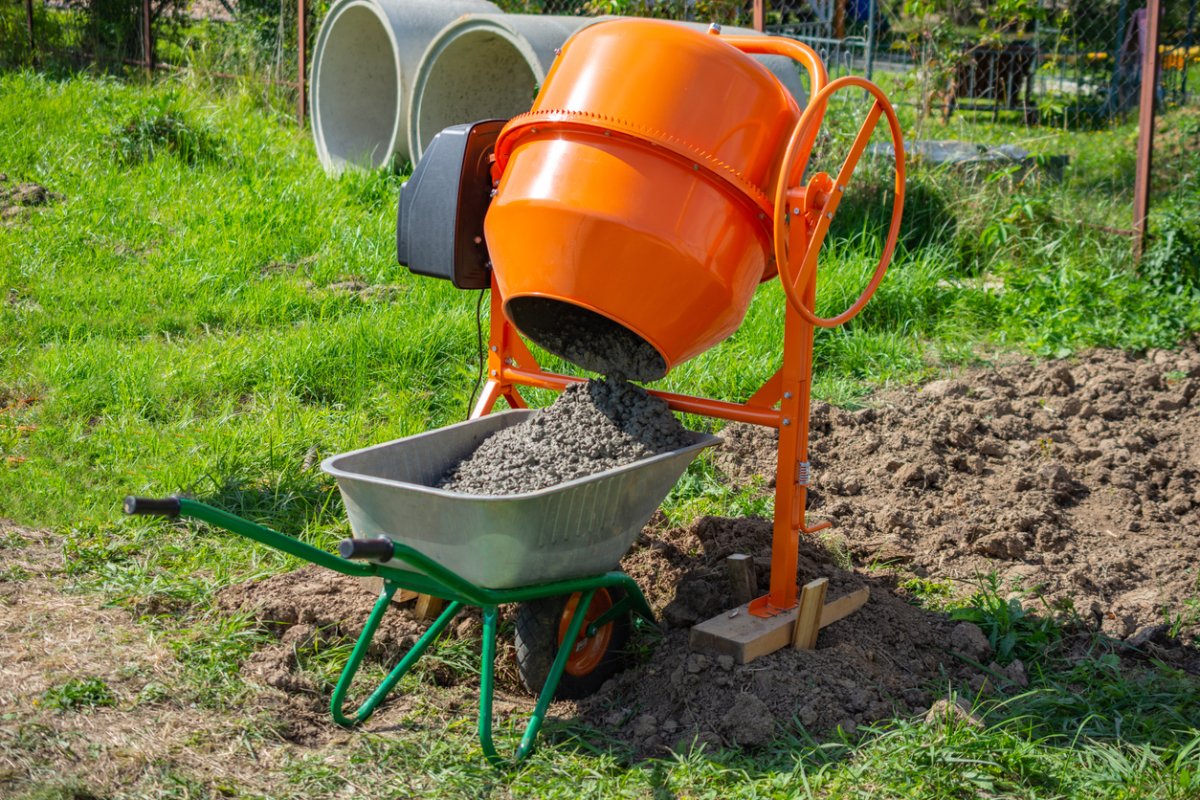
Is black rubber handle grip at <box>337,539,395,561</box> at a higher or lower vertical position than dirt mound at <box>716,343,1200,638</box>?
higher

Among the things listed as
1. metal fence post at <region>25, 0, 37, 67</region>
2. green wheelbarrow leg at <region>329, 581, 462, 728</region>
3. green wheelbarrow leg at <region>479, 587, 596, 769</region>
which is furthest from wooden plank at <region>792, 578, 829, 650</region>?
metal fence post at <region>25, 0, 37, 67</region>

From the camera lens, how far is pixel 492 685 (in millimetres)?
2656

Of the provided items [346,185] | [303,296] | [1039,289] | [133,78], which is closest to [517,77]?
[346,185]

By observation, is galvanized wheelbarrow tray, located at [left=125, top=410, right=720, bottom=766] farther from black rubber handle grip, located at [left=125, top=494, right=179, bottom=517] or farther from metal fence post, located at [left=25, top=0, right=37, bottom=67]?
metal fence post, located at [left=25, top=0, right=37, bottom=67]

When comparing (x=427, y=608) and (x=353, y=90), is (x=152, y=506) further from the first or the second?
(x=353, y=90)

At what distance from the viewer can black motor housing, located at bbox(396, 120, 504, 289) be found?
3246 millimetres

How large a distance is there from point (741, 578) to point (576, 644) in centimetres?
49

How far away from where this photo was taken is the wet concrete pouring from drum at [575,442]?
289 cm

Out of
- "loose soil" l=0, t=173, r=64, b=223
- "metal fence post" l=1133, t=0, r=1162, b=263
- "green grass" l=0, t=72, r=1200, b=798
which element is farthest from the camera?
"loose soil" l=0, t=173, r=64, b=223

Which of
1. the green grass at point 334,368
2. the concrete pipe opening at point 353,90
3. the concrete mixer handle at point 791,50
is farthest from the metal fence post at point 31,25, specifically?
the concrete mixer handle at point 791,50

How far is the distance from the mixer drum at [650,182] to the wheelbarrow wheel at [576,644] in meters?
0.65

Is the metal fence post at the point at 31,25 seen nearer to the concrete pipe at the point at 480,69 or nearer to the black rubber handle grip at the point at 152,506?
the concrete pipe at the point at 480,69

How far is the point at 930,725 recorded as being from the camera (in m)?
2.68

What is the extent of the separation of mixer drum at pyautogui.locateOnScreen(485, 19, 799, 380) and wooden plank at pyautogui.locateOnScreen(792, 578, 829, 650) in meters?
0.66
